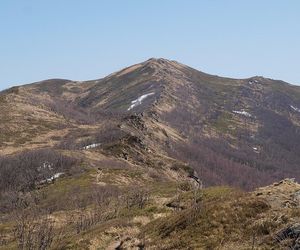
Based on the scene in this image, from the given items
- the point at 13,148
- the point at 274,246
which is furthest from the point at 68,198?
the point at 13,148

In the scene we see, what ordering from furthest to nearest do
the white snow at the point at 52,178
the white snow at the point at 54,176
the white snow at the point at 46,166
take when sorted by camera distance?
the white snow at the point at 46,166
the white snow at the point at 54,176
the white snow at the point at 52,178

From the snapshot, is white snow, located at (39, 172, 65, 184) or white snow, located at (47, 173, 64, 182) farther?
white snow, located at (47, 173, 64, 182)

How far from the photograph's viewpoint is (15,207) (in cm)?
8825

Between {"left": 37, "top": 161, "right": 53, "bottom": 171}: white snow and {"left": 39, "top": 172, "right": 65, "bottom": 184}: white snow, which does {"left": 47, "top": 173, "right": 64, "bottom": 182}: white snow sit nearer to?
{"left": 39, "top": 172, "right": 65, "bottom": 184}: white snow

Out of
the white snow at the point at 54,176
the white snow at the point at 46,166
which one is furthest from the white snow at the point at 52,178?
the white snow at the point at 46,166

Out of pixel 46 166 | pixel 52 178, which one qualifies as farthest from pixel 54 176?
pixel 46 166

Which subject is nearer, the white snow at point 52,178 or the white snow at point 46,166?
the white snow at point 52,178

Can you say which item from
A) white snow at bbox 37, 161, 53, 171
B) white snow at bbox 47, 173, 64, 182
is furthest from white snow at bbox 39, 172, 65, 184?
white snow at bbox 37, 161, 53, 171

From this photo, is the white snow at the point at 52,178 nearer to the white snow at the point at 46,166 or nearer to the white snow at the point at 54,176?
the white snow at the point at 54,176

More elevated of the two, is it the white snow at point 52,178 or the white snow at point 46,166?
the white snow at point 46,166

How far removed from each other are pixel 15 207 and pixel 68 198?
483 inches

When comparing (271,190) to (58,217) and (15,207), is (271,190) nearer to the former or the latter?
(58,217)

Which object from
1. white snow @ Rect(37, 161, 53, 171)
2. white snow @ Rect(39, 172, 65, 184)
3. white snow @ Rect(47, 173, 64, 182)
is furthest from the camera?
white snow @ Rect(37, 161, 53, 171)

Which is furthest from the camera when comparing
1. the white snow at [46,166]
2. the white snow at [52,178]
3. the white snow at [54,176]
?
the white snow at [46,166]
